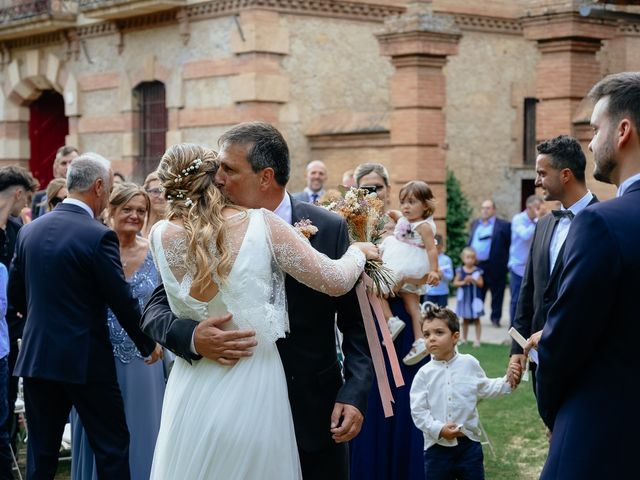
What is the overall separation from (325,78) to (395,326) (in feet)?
44.0

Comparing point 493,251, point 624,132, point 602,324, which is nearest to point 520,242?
point 493,251

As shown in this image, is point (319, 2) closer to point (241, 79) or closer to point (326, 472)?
point (241, 79)

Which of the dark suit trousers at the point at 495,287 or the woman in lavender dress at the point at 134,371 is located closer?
the woman in lavender dress at the point at 134,371

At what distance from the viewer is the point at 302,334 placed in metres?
4.83

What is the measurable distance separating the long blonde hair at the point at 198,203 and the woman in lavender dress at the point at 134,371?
8.94 ft

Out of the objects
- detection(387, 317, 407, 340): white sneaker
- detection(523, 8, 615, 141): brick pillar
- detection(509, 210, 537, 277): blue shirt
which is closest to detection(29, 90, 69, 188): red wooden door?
detection(509, 210, 537, 277): blue shirt

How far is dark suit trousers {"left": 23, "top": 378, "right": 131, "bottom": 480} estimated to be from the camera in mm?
6496

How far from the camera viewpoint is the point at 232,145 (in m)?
4.67

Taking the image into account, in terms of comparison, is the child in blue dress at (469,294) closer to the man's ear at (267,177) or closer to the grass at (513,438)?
the grass at (513,438)

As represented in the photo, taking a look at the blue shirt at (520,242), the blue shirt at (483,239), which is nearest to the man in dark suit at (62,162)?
the blue shirt at (520,242)

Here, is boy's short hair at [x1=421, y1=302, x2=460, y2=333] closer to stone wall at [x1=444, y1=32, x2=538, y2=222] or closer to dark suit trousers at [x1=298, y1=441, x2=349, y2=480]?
dark suit trousers at [x1=298, y1=441, x2=349, y2=480]

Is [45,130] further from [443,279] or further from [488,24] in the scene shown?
[443,279]

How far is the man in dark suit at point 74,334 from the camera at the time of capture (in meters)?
6.44

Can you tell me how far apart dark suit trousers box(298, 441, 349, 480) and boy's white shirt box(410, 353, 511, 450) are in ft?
6.63
